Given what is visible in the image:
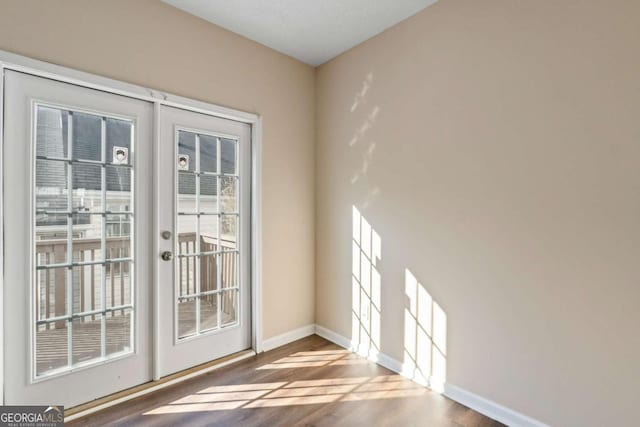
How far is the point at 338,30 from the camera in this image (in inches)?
99.7

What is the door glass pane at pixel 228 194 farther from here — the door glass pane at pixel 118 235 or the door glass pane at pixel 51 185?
the door glass pane at pixel 51 185

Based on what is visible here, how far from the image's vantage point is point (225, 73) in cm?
254

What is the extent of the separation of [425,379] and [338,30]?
109 inches

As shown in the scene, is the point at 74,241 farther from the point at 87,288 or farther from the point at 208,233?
the point at 208,233

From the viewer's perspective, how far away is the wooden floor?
1895 mm

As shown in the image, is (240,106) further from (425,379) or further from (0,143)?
(425,379)

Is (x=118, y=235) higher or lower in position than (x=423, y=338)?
higher

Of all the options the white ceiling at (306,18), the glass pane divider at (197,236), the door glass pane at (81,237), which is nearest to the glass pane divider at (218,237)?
the glass pane divider at (197,236)

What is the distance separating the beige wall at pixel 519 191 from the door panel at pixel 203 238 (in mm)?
1157

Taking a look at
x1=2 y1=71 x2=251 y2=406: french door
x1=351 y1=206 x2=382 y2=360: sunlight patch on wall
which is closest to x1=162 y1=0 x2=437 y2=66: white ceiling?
x1=2 y1=71 x2=251 y2=406: french door

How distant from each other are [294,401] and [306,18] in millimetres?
2742

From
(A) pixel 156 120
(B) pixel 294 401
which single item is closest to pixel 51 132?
(A) pixel 156 120

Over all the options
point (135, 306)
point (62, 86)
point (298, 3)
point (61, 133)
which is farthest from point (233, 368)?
point (298, 3)

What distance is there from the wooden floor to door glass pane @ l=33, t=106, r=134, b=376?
1.55 ft
